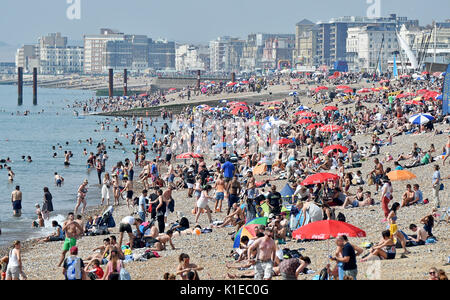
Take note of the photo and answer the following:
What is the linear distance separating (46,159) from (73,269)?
3293cm

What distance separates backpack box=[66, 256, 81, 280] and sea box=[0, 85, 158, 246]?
26.6 ft

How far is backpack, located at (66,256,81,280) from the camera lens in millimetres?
12023

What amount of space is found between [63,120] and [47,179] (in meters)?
45.5

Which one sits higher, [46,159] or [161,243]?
[161,243]

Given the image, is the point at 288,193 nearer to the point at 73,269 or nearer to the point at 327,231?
the point at 327,231

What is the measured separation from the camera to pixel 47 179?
34.7 meters

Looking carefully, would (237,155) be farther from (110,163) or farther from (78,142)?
(78,142)

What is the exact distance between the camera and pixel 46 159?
44.2 meters

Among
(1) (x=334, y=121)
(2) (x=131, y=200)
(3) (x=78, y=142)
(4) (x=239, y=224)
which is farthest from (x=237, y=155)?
(3) (x=78, y=142)

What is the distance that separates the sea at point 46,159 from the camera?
2383 cm

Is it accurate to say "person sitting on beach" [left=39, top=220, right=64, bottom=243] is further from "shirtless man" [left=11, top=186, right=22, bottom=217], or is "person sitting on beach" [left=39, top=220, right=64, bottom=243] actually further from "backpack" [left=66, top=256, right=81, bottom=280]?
"backpack" [left=66, top=256, right=81, bottom=280]

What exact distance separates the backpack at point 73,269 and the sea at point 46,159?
8.10 m

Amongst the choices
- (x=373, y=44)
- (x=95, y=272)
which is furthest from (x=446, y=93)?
(x=373, y=44)

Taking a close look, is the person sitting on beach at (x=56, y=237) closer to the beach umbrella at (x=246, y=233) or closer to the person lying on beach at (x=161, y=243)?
the person lying on beach at (x=161, y=243)
